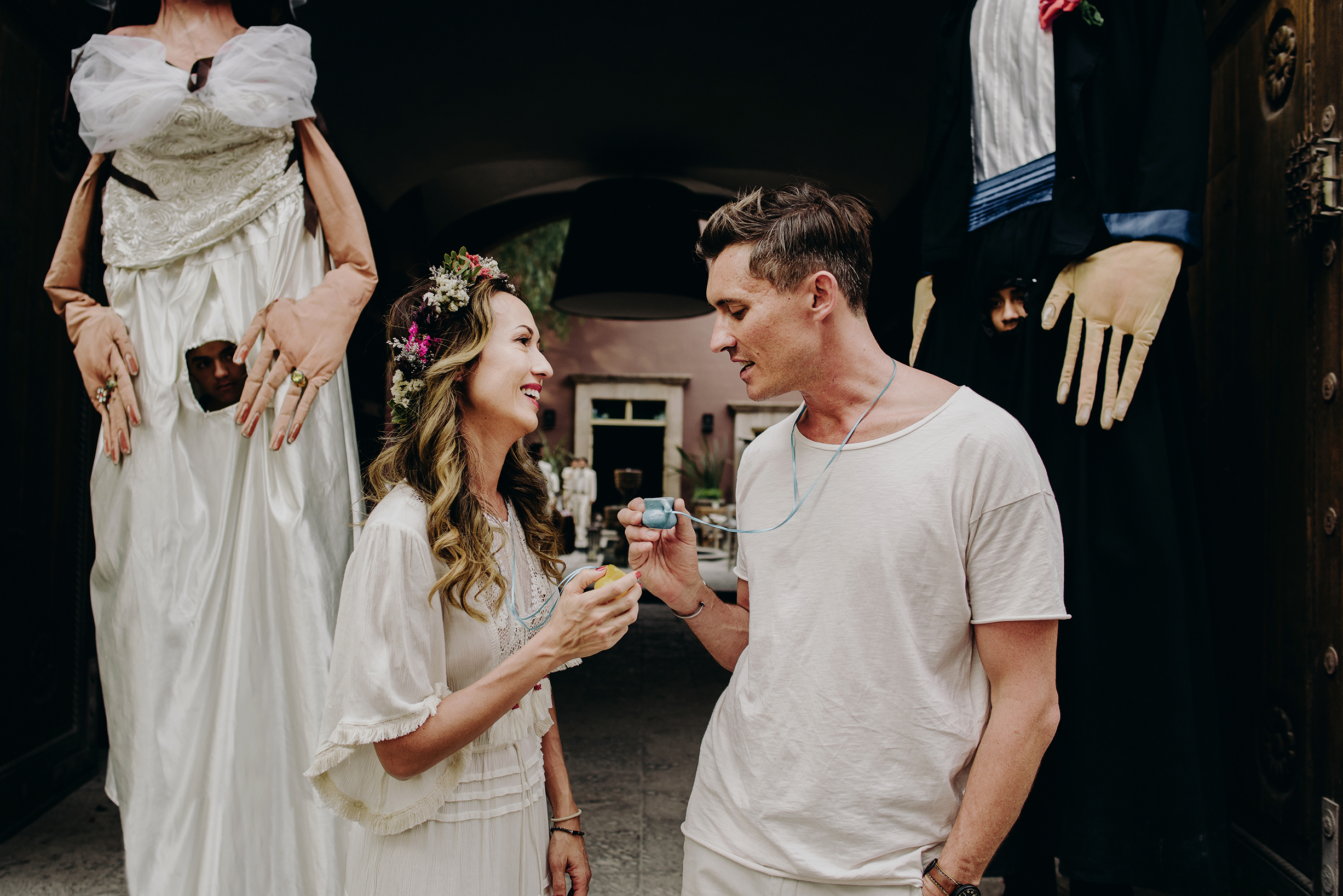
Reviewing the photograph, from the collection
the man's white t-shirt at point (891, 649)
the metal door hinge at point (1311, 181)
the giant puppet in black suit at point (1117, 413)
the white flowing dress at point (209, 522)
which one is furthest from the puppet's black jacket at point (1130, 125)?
the white flowing dress at point (209, 522)

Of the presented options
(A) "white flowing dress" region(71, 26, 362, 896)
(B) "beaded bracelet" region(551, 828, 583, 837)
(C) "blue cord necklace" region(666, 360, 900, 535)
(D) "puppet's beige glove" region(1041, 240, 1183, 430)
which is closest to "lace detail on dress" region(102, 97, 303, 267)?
(A) "white flowing dress" region(71, 26, 362, 896)

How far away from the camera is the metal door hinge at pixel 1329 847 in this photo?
1.68m

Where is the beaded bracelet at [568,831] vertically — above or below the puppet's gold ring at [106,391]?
below

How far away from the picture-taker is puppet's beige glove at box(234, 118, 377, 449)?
2.09 metres

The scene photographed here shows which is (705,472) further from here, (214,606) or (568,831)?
(568,831)

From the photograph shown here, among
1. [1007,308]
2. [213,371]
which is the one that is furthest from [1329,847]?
[213,371]

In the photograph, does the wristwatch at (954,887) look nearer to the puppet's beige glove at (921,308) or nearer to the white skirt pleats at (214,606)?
the puppet's beige glove at (921,308)

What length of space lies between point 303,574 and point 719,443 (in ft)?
55.3

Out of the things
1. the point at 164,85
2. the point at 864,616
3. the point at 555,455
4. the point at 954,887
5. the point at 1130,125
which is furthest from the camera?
the point at 555,455

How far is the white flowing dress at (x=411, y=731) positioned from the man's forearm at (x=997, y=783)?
72 cm

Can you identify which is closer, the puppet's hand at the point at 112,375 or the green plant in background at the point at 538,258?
the puppet's hand at the point at 112,375

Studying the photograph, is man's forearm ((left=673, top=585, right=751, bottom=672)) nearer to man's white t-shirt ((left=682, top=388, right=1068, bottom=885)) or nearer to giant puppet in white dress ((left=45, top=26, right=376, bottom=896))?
man's white t-shirt ((left=682, top=388, right=1068, bottom=885))

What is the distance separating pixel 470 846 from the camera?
139 cm

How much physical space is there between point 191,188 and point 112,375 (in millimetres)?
537
